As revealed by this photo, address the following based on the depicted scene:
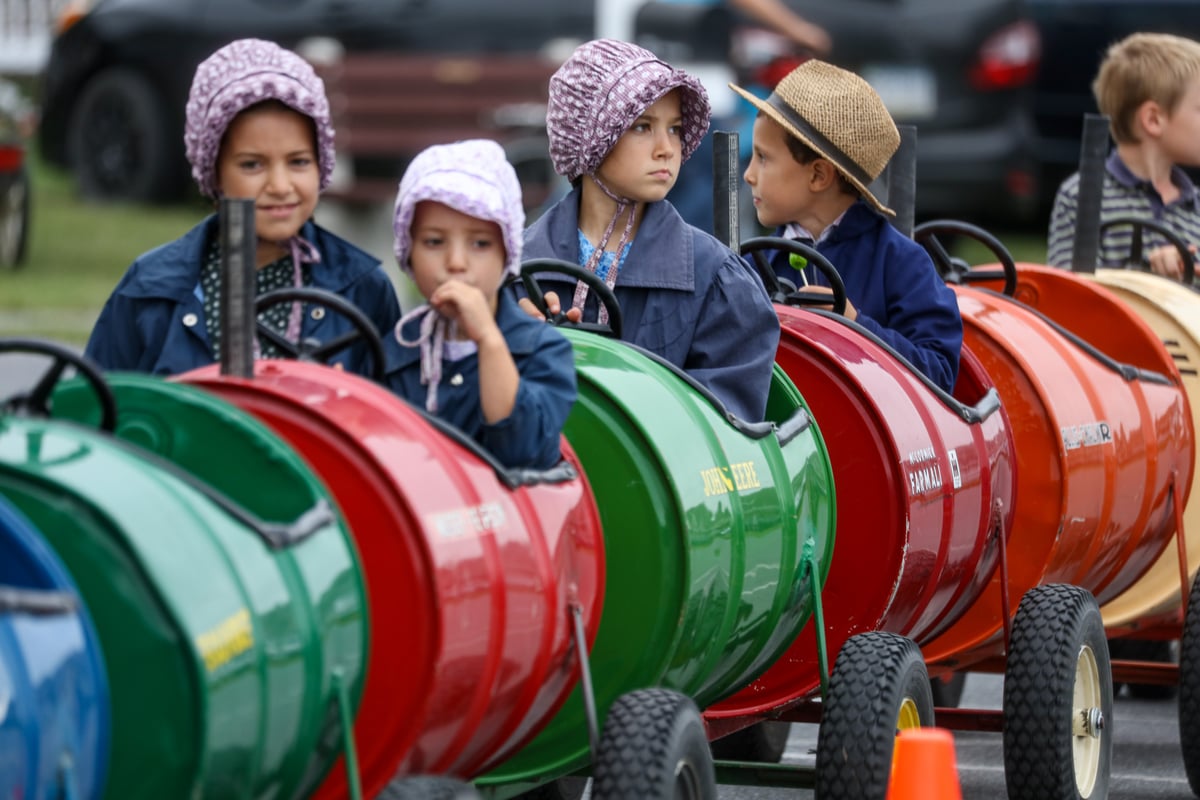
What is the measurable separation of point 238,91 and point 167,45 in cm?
1271

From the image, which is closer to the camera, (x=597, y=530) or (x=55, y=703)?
(x=55, y=703)

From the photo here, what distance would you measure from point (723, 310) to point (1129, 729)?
284 cm

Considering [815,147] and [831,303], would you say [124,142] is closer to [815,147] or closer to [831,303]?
[815,147]

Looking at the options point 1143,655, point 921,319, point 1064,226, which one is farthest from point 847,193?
point 1143,655

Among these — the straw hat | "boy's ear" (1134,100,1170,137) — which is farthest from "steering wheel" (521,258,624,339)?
"boy's ear" (1134,100,1170,137)

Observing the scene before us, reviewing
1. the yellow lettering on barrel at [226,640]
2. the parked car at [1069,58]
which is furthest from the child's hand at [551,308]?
the parked car at [1069,58]

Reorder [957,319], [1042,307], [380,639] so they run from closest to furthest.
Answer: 1. [380,639]
2. [957,319]
3. [1042,307]

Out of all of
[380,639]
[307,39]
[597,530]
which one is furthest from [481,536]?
[307,39]

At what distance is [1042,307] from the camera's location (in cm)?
718

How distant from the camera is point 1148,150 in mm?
8180

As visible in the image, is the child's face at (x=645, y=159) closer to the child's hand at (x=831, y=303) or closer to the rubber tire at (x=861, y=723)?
the child's hand at (x=831, y=303)

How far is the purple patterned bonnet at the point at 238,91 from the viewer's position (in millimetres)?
4750

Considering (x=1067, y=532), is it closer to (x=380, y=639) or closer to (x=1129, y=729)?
(x=1129, y=729)

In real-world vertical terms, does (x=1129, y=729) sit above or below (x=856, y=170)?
below
